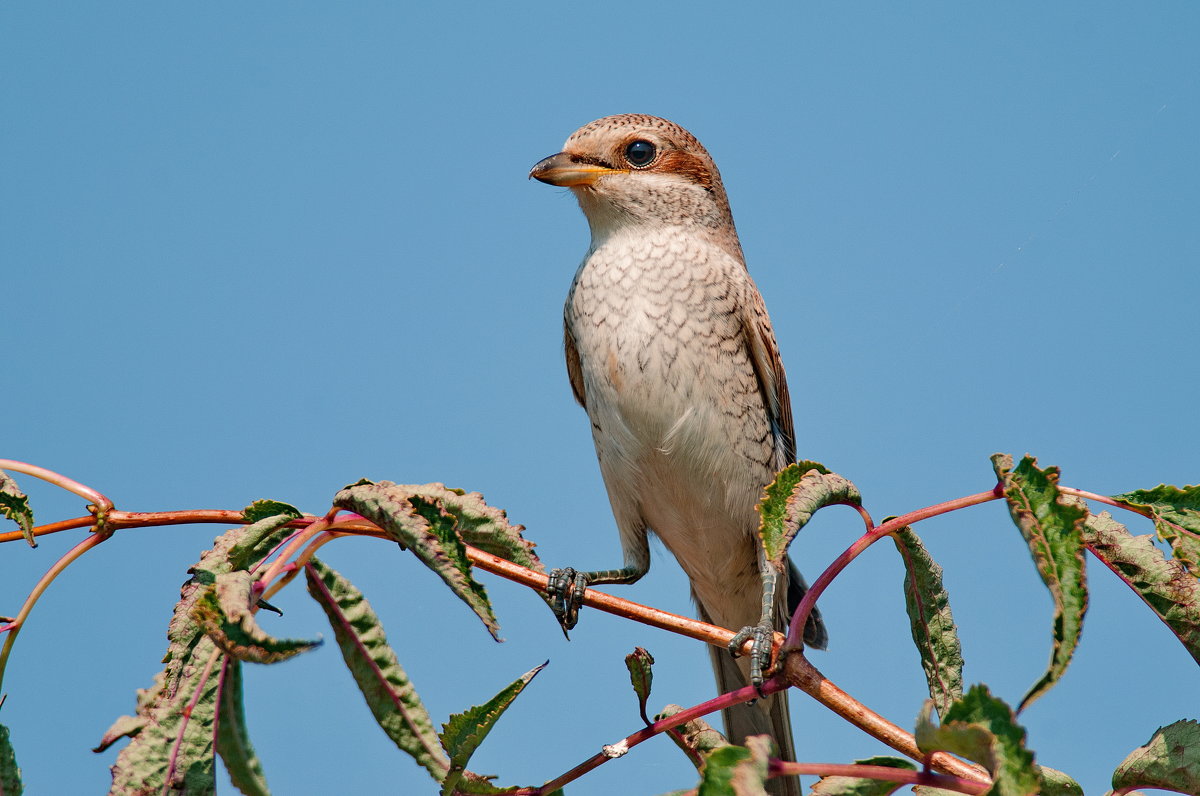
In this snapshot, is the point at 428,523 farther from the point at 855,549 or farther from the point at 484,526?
the point at 855,549

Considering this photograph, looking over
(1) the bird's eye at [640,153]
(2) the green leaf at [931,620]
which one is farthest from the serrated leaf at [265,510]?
(1) the bird's eye at [640,153]

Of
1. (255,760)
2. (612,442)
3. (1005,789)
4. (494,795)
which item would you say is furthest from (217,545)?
(612,442)

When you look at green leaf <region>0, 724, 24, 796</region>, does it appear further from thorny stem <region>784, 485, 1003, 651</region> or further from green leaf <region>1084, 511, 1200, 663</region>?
green leaf <region>1084, 511, 1200, 663</region>

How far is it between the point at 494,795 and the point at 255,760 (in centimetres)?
46

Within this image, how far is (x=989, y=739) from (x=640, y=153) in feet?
11.4

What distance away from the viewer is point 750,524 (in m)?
4.12

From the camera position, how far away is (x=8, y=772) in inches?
66.2

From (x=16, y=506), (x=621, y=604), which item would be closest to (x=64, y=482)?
(x=16, y=506)

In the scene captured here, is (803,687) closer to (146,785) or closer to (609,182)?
(146,785)

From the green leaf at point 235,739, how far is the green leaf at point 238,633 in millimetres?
203

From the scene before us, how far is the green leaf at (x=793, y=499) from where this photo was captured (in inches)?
72.2

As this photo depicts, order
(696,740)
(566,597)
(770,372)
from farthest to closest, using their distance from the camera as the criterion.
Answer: (770,372) → (566,597) → (696,740)

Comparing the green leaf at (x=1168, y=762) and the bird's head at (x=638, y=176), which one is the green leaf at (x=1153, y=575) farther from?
the bird's head at (x=638, y=176)

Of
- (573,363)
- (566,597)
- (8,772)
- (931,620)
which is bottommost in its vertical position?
(8,772)
